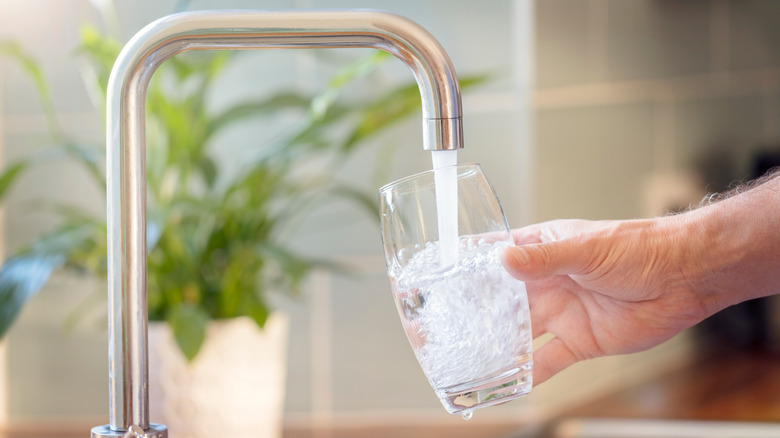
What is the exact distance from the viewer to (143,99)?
1.85 feet

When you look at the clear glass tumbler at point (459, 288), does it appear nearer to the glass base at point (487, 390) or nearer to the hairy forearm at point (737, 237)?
the glass base at point (487, 390)

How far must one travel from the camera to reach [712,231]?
78cm

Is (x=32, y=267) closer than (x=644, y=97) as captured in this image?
Yes

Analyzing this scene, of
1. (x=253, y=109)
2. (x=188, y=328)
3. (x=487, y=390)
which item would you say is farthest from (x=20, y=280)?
(x=487, y=390)

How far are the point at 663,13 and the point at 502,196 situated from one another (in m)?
0.53

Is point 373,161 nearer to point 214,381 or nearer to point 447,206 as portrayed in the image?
point 214,381

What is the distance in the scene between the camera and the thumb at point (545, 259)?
633mm

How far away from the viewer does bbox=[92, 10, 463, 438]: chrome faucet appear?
53 cm

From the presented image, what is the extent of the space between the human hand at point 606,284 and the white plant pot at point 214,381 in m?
0.53

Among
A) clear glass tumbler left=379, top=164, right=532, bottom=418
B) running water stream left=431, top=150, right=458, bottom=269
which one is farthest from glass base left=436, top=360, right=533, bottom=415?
running water stream left=431, top=150, right=458, bottom=269

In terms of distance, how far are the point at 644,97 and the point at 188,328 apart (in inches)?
41.9

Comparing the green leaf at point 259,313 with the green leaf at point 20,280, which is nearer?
the green leaf at point 20,280

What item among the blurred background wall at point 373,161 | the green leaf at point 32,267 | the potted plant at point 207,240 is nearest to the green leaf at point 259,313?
the potted plant at point 207,240

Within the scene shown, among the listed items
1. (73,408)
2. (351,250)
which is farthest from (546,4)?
(73,408)
